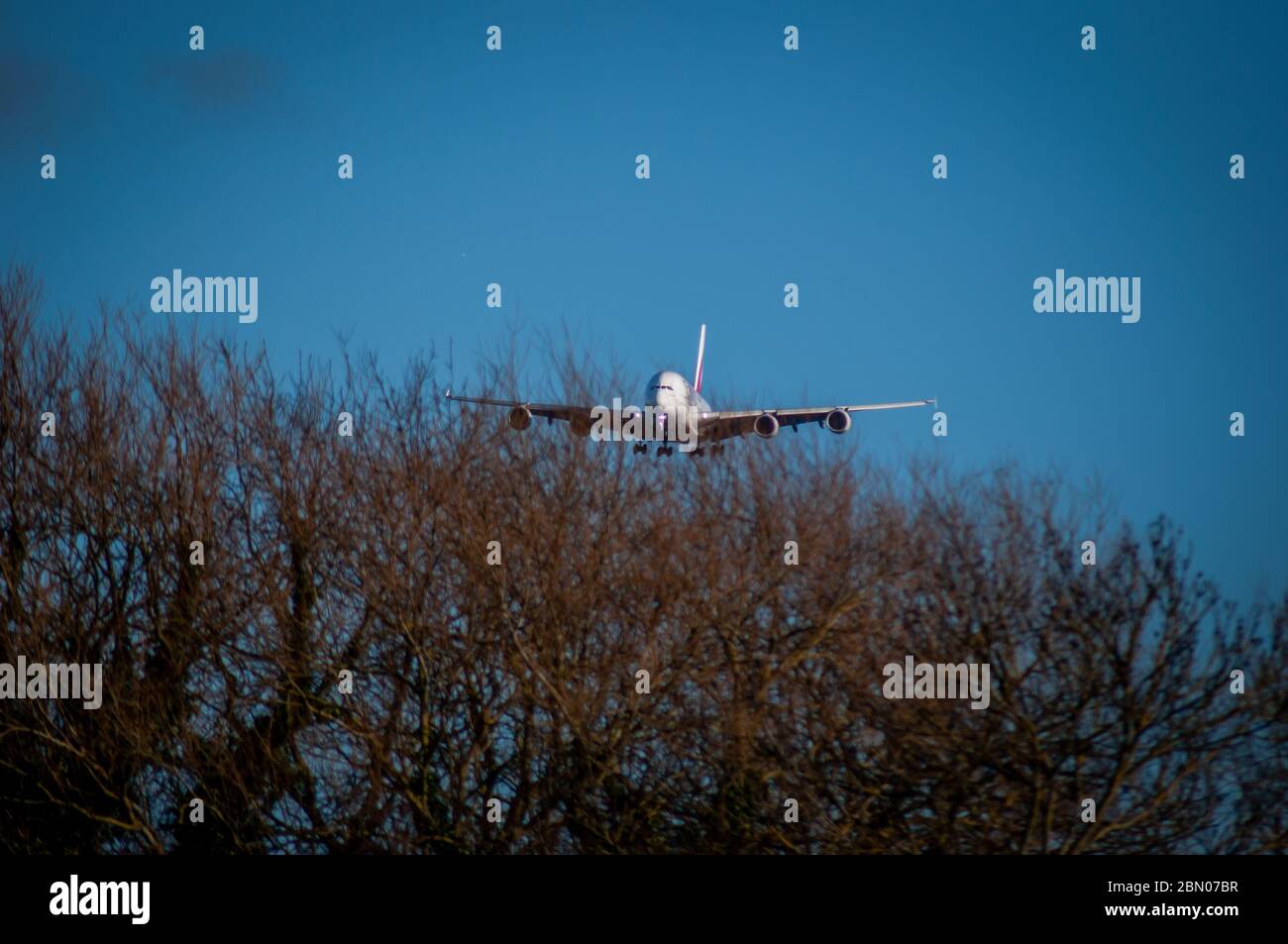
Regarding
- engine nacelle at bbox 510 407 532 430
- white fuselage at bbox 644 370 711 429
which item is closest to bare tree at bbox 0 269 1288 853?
engine nacelle at bbox 510 407 532 430

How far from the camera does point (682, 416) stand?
152ft

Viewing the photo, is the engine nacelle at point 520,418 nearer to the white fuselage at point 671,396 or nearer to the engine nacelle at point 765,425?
the engine nacelle at point 765,425

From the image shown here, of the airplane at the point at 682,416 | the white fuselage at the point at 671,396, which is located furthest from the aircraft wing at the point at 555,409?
the white fuselage at the point at 671,396

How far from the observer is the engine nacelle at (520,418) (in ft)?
95.4

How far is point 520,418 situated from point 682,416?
17.5 m

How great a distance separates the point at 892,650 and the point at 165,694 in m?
12.1

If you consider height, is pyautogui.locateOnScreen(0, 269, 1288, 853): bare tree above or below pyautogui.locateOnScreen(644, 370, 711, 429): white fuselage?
below

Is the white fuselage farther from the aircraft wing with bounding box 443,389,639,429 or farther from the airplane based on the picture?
the aircraft wing with bounding box 443,389,639,429

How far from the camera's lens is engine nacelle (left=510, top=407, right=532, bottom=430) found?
29078 mm

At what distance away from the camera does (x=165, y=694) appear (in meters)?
26.0

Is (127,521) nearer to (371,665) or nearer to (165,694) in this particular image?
(165,694)

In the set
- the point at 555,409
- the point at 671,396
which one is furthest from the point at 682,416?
the point at 555,409
